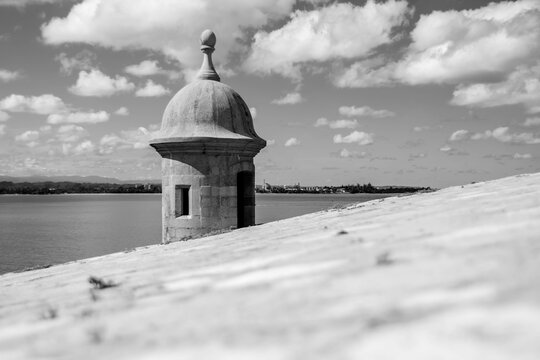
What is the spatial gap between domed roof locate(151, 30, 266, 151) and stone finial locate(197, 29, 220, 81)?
6 cm

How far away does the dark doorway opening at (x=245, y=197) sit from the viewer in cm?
1083

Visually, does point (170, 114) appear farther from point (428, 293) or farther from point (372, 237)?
point (428, 293)

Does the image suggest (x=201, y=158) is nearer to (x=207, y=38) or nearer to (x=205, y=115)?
(x=205, y=115)

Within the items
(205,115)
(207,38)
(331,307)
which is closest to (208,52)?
(207,38)

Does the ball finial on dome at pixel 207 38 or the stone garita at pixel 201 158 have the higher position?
the ball finial on dome at pixel 207 38

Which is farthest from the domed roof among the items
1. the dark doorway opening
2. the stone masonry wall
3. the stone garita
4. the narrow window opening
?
the narrow window opening

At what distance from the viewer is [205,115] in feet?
32.9

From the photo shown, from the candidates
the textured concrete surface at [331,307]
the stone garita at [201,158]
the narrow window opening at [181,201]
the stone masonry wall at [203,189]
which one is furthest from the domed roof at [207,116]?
the textured concrete surface at [331,307]

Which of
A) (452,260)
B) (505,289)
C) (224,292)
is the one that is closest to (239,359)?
(224,292)

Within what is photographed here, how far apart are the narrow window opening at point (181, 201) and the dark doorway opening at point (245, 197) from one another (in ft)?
3.41

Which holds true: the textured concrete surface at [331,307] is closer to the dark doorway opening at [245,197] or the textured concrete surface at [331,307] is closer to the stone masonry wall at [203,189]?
the stone masonry wall at [203,189]

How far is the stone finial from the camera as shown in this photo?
10.9 m

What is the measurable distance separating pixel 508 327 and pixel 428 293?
0.31 meters

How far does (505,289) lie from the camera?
61.8 inches
